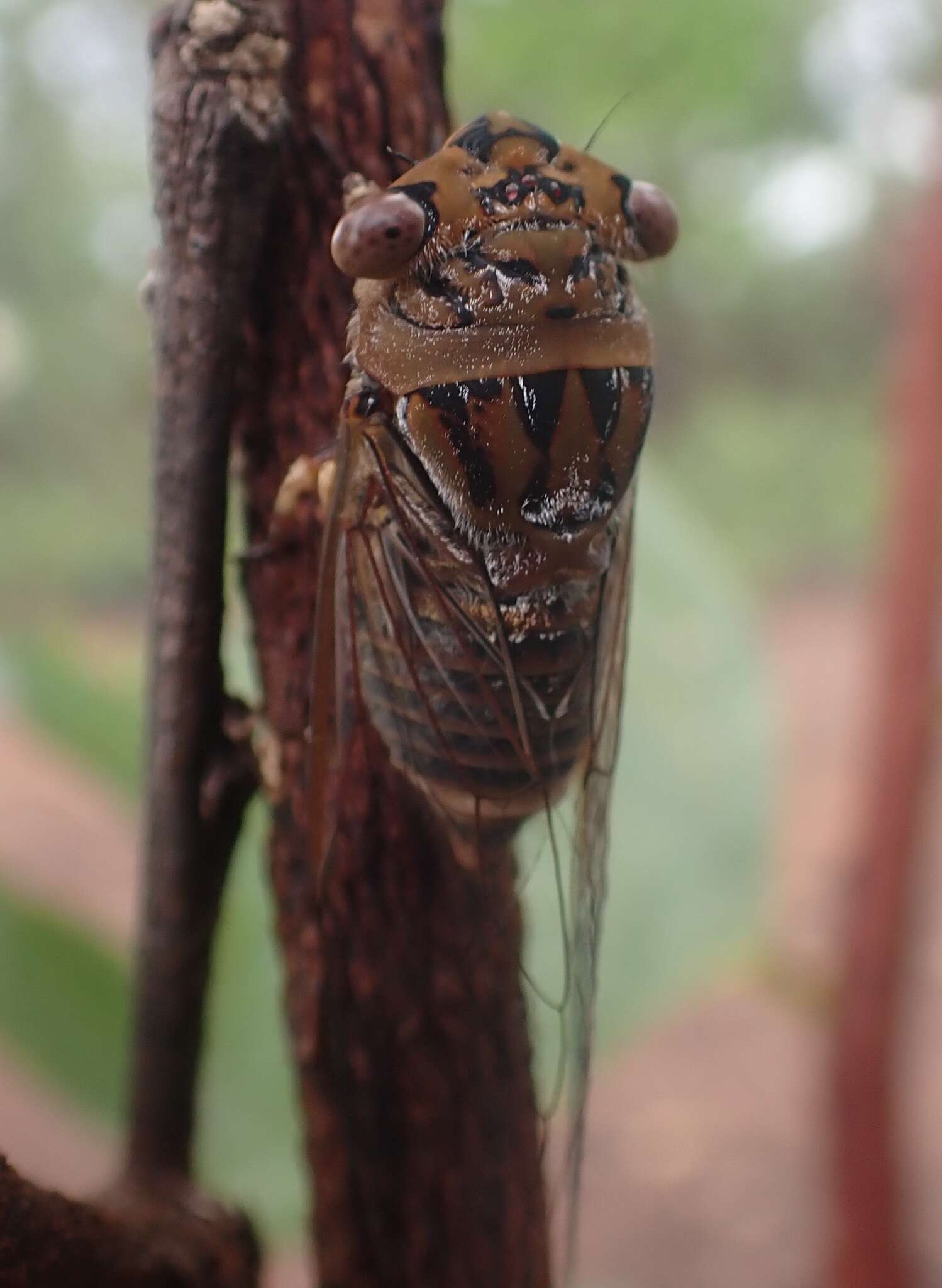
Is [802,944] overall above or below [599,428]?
below

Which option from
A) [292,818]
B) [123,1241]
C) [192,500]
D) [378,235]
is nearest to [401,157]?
[378,235]

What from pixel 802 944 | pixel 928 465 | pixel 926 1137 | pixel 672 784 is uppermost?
pixel 928 465

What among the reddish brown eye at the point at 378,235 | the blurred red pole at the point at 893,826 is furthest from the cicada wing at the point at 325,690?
the blurred red pole at the point at 893,826

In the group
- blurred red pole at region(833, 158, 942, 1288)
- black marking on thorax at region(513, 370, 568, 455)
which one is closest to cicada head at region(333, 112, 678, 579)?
black marking on thorax at region(513, 370, 568, 455)

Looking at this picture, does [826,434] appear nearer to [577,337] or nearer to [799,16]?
[799,16]

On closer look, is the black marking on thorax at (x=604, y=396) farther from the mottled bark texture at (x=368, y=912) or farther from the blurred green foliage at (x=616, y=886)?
the blurred green foliage at (x=616, y=886)

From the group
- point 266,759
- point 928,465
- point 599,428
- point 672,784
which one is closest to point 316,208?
point 599,428

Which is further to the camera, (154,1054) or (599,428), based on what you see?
(154,1054)
